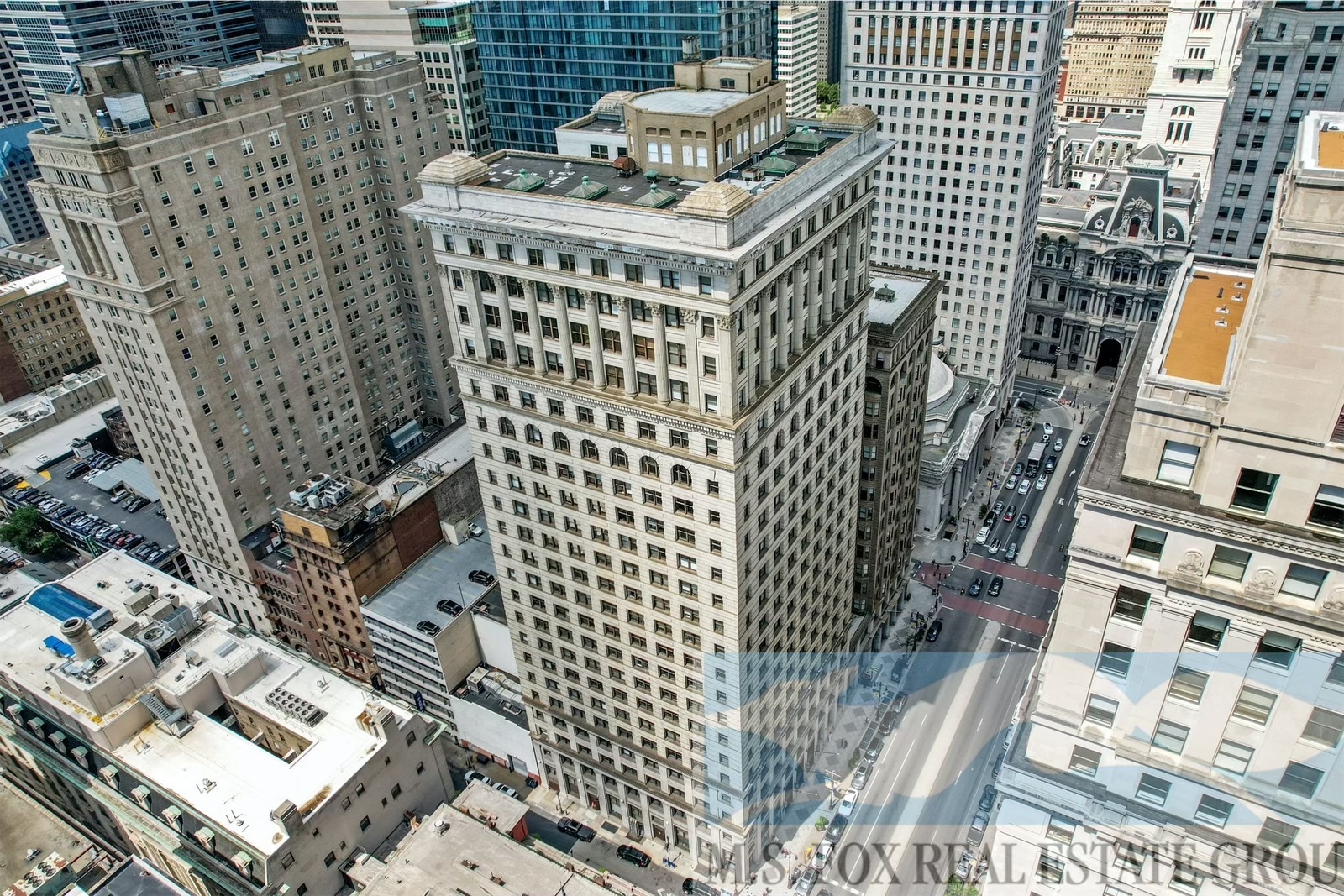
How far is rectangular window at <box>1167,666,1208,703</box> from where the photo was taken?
4431 cm

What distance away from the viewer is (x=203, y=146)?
117812 mm

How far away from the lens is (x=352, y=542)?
11656 centimetres

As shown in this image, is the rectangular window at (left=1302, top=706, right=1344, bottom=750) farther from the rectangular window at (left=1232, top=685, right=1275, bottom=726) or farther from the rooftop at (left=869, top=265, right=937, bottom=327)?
the rooftop at (left=869, top=265, right=937, bottom=327)

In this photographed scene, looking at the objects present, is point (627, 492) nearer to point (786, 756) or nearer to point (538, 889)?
point (538, 889)

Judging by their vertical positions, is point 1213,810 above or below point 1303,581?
below

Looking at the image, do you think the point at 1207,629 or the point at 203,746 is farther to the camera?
the point at 203,746

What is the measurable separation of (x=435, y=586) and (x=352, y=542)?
41.9 ft

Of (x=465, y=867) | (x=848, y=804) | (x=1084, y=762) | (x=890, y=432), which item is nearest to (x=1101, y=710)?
(x=1084, y=762)

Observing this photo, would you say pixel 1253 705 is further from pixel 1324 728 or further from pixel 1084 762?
pixel 1084 762

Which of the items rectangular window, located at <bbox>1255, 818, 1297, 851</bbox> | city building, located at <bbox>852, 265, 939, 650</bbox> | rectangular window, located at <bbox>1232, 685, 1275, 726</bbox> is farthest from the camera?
city building, located at <bbox>852, 265, 939, 650</bbox>

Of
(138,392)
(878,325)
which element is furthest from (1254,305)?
(138,392)

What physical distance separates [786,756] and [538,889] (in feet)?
120

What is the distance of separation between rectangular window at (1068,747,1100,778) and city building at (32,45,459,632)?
11418 centimetres

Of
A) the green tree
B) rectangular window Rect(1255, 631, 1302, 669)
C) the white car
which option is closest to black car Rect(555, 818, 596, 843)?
the white car
